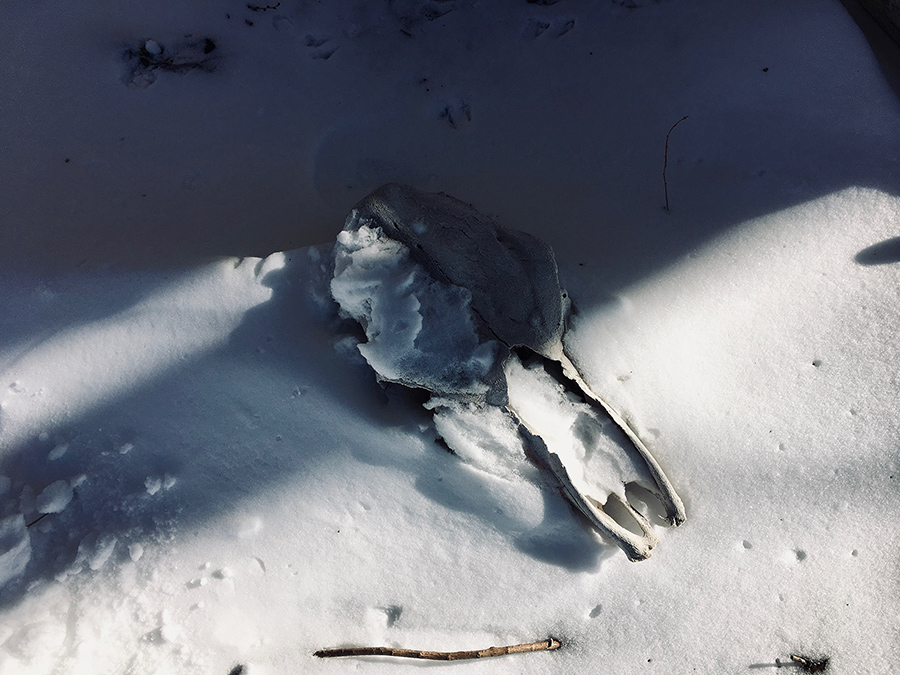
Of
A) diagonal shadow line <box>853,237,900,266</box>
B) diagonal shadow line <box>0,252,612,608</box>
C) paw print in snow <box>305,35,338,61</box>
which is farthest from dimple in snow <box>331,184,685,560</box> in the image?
diagonal shadow line <box>853,237,900,266</box>

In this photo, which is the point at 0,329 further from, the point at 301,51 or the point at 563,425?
the point at 563,425

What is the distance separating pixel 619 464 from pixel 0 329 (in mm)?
1656

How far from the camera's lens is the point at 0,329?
1448 millimetres

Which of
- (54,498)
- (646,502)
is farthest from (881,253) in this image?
(54,498)

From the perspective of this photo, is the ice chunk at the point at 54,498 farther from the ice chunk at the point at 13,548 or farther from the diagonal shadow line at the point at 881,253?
the diagonal shadow line at the point at 881,253

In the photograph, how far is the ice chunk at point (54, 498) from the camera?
1.36 m

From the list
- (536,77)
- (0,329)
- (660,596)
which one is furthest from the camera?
(536,77)

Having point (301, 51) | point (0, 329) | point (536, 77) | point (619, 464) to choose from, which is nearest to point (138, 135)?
point (301, 51)

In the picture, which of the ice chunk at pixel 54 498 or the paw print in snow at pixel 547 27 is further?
the paw print in snow at pixel 547 27

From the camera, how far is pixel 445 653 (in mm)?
1285

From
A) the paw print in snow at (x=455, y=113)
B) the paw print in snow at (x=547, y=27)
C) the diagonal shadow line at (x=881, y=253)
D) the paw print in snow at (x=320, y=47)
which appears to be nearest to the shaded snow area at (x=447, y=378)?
the diagonal shadow line at (x=881, y=253)

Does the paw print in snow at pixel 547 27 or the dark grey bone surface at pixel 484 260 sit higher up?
the paw print in snow at pixel 547 27

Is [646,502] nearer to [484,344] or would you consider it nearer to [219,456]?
[484,344]

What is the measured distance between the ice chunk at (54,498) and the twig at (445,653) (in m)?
0.74
